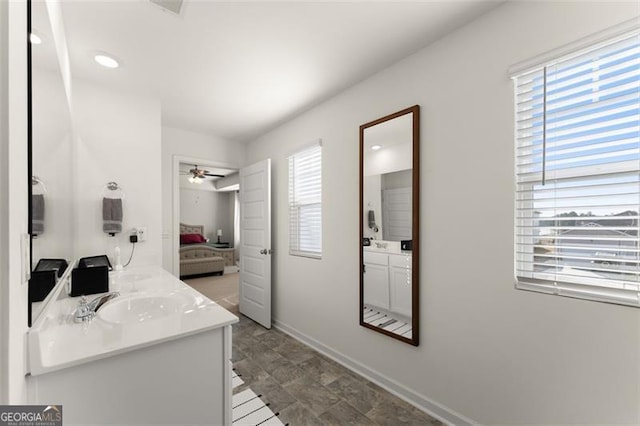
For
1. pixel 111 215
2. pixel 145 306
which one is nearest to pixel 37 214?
pixel 145 306

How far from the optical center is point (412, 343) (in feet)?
6.25

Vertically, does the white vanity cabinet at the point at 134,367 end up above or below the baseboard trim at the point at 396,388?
above

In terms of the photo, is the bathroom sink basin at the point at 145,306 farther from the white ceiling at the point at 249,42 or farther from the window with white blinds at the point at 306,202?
the window with white blinds at the point at 306,202

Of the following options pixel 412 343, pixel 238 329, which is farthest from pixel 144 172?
pixel 412 343

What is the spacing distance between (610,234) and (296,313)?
8.48 feet

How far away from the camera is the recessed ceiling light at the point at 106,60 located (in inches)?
77.9

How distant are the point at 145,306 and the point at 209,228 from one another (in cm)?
791

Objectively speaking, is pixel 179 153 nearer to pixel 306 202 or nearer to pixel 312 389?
pixel 306 202

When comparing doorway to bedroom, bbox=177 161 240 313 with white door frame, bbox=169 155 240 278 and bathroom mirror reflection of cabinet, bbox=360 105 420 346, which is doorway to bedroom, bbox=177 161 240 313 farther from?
bathroom mirror reflection of cabinet, bbox=360 105 420 346

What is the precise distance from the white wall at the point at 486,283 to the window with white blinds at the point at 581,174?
0.07 m

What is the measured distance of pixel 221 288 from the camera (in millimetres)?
5160

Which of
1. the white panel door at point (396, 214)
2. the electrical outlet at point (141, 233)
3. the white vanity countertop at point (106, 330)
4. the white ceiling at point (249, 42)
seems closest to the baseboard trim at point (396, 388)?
the white panel door at point (396, 214)

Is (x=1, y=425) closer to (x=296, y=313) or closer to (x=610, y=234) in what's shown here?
(x=610, y=234)

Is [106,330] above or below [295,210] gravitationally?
below
